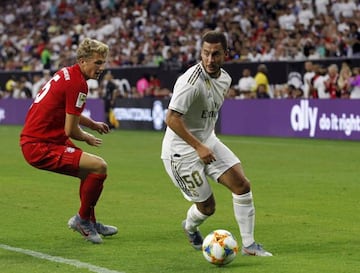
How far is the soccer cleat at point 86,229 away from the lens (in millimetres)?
9672

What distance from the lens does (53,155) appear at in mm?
9508

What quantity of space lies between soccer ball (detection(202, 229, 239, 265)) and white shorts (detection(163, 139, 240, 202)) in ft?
1.98

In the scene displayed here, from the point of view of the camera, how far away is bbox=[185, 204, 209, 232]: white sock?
9062 mm

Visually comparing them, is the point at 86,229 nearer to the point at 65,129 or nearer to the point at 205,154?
the point at 65,129

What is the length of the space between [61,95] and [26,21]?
35.8 meters

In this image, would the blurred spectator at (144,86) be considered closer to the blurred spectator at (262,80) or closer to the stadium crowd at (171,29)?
the stadium crowd at (171,29)

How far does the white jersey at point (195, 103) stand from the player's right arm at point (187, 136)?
0.22ft

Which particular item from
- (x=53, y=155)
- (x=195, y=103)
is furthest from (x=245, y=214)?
(x=53, y=155)

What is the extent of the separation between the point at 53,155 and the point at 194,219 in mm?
1518

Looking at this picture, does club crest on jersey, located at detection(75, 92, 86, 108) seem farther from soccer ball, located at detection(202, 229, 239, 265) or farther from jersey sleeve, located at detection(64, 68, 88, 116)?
soccer ball, located at detection(202, 229, 239, 265)

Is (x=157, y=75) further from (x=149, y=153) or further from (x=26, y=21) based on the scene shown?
(x=26, y=21)

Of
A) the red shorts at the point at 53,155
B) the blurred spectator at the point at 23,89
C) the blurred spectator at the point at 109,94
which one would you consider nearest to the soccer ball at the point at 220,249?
the red shorts at the point at 53,155

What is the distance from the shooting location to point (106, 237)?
33.2 feet

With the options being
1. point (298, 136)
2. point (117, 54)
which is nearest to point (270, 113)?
point (298, 136)
